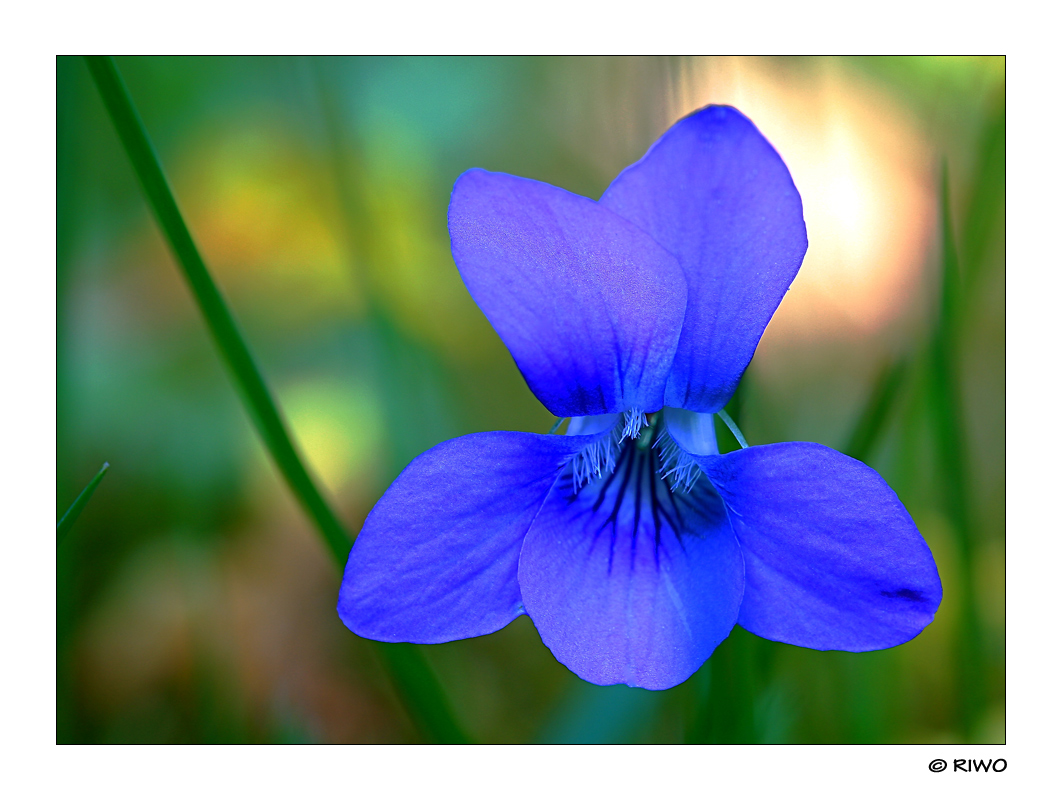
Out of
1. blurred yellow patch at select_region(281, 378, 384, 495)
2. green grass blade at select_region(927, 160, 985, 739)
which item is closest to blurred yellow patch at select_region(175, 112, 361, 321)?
blurred yellow patch at select_region(281, 378, 384, 495)

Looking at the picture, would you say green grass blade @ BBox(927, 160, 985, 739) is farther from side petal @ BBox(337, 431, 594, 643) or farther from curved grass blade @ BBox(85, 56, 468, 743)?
curved grass blade @ BBox(85, 56, 468, 743)

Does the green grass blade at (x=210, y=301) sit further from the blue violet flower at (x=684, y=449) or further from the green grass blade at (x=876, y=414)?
the green grass blade at (x=876, y=414)

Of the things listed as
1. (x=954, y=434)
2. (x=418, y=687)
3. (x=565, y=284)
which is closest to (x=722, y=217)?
(x=565, y=284)

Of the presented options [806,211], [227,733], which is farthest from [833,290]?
[227,733]

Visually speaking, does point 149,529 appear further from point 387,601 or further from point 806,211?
point 806,211

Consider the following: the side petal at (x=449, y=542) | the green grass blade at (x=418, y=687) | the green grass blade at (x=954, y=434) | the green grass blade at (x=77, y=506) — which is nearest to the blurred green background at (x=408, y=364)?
the green grass blade at (x=954, y=434)

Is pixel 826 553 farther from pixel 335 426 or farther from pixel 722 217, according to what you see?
pixel 335 426
